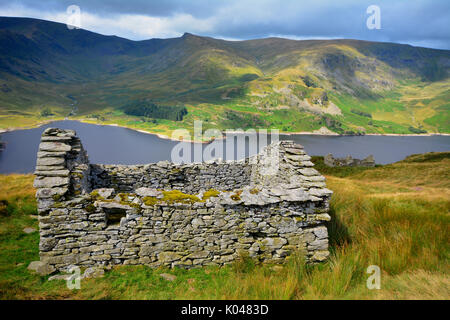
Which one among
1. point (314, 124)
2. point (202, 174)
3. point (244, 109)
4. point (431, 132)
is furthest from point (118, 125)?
point (431, 132)

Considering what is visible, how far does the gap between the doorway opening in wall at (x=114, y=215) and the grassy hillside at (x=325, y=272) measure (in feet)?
3.73

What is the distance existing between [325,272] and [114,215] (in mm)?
5459

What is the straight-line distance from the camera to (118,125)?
477ft

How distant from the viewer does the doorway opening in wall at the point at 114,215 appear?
6.32m

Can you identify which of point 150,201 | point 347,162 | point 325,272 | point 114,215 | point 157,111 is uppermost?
point 157,111

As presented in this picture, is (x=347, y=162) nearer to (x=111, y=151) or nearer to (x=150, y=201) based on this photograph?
(x=150, y=201)

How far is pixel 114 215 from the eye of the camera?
256 inches

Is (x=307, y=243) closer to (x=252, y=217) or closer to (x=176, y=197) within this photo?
(x=252, y=217)

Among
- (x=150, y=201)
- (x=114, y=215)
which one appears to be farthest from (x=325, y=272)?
(x=114, y=215)

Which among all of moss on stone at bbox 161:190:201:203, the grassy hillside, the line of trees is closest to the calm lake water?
the line of trees

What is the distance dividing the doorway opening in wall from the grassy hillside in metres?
1.14

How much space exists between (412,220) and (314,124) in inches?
7216

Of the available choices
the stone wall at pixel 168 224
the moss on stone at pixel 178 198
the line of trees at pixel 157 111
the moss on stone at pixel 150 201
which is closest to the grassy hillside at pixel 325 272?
the stone wall at pixel 168 224

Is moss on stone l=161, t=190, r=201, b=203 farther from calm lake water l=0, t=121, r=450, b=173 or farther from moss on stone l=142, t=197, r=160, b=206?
calm lake water l=0, t=121, r=450, b=173
